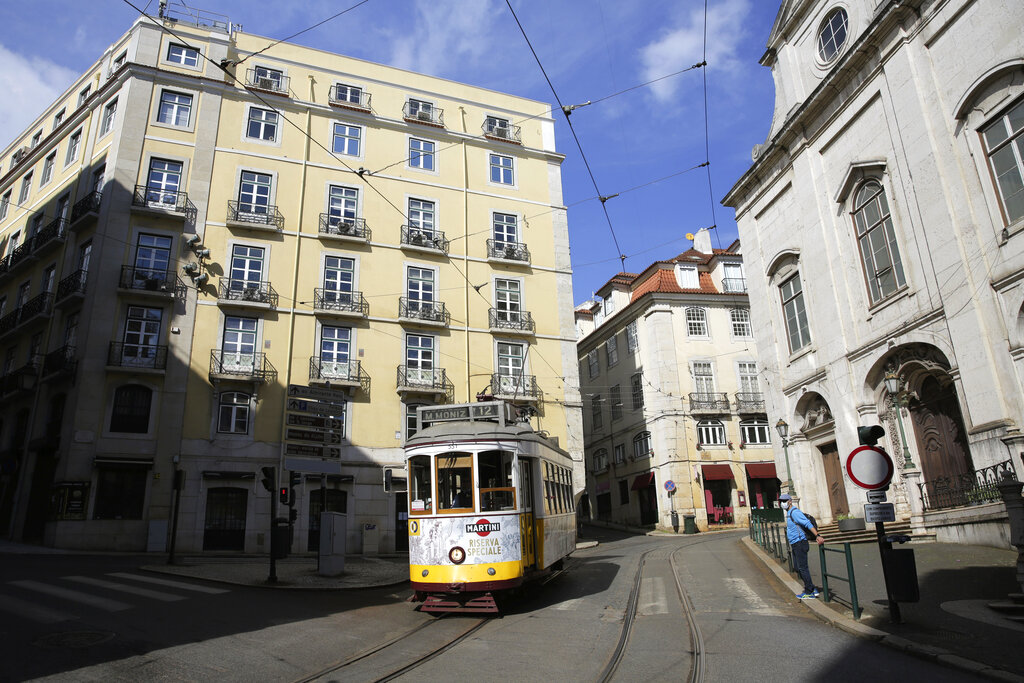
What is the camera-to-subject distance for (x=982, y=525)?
1347cm

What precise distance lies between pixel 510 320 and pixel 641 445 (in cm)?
1375

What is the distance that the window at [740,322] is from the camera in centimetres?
3662

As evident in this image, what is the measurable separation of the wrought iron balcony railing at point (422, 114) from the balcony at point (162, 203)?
10.1 meters

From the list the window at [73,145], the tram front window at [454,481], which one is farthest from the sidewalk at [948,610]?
the window at [73,145]

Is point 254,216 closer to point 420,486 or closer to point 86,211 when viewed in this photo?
point 86,211

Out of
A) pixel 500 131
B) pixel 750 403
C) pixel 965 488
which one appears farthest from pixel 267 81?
pixel 750 403

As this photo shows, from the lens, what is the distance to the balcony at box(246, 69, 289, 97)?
26.9m

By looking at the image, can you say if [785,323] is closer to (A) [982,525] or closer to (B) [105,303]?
(A) [982,525]

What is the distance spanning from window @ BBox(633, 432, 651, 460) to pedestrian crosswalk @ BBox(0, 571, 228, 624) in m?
27.0

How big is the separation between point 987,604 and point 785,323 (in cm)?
1493

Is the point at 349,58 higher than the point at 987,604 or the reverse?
higher

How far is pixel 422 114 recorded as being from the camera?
29203 mm

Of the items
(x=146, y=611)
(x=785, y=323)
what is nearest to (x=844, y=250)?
(x=785, y=323)

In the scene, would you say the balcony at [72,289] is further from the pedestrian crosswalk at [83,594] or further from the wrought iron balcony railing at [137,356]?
the pedestrian crosswalk at [83,594]
